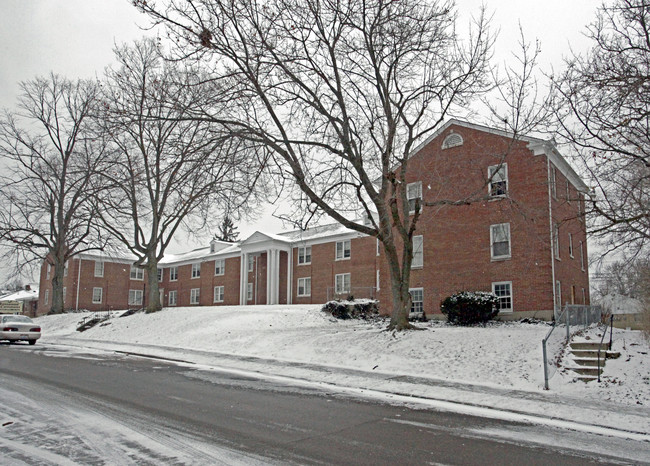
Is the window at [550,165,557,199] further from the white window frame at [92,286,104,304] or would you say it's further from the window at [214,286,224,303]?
the white window frame at [92,286,104,304]

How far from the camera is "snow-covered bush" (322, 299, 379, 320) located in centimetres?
2577

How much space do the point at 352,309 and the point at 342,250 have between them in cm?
1277

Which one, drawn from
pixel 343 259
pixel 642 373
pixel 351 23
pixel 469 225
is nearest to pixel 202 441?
pixel 642 373

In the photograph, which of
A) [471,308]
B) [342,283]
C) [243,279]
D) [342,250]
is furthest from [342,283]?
[471,308]

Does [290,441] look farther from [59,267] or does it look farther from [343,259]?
[59,267]

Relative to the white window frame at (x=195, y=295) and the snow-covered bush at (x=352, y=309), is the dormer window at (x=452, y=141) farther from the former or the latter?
the white window frame at (x=195, y=295)

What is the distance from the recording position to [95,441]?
6410 mm

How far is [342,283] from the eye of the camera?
126 ft

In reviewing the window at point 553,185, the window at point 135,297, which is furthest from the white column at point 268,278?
the window at point 553,185

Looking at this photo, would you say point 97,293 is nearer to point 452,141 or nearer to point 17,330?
point 17,330

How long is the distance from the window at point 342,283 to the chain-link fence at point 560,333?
67.0ft

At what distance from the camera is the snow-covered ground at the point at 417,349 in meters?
10.9

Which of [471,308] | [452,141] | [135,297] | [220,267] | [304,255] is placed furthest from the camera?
[135,297]

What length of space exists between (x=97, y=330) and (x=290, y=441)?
24768 mm
